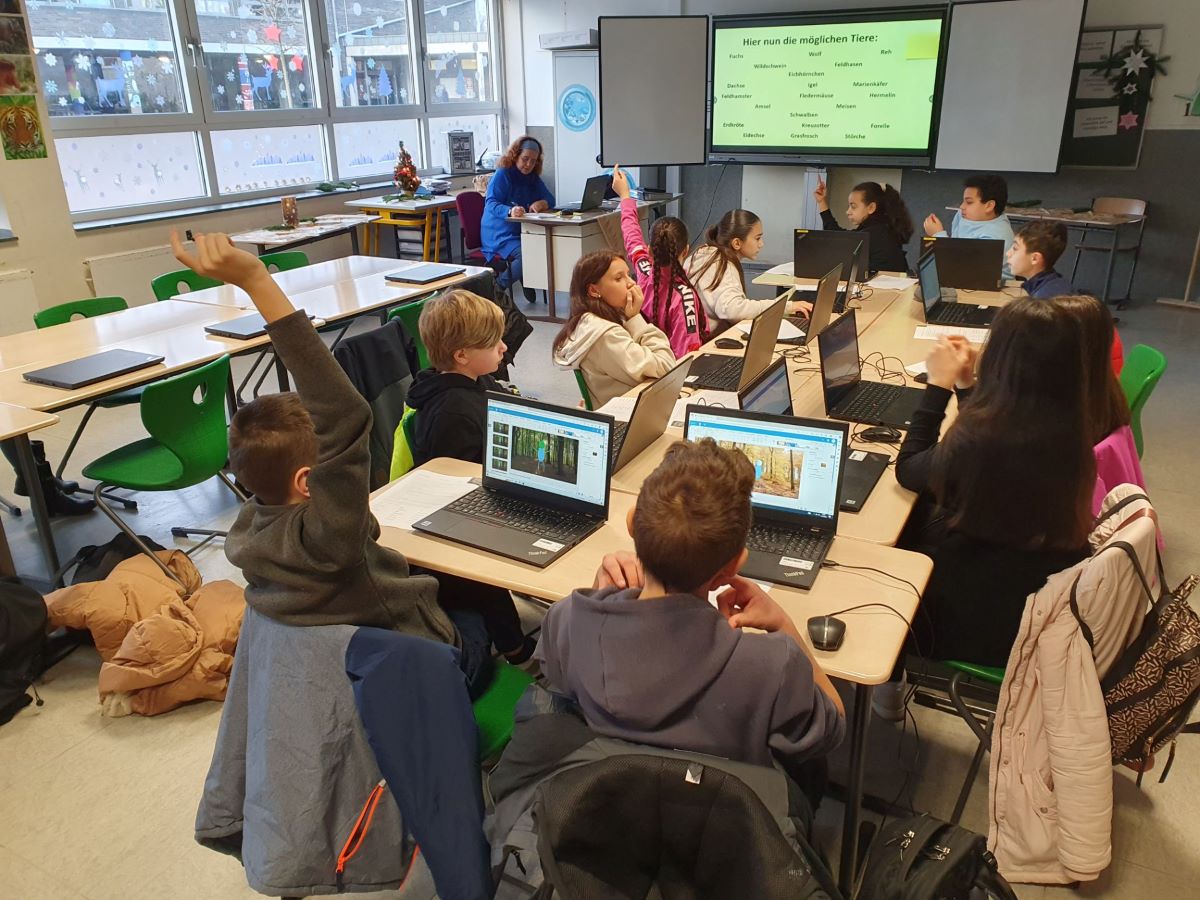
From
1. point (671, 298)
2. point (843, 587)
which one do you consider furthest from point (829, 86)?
point (843, 587)

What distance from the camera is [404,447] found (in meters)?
2.59

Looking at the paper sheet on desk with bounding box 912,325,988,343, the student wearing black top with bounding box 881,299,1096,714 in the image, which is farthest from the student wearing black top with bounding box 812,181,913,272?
the student wearing black top with bounding box 881,299,1096,714

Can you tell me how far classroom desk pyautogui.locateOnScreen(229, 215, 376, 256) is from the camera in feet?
19.4

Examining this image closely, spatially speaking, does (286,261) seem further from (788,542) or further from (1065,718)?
(1065,718)

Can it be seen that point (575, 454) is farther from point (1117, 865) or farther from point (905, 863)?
point (1117, 865)

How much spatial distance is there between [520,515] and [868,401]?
1.34 metres

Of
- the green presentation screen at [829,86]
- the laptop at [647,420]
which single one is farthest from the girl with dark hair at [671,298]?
the green presentation screen at [829,86]

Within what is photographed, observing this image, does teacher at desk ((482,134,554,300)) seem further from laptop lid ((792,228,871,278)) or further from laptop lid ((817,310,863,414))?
laptop lid ((817,310,863,414))

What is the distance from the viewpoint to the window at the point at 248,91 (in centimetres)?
588

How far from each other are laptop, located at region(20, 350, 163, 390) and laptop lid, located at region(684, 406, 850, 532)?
2.22m

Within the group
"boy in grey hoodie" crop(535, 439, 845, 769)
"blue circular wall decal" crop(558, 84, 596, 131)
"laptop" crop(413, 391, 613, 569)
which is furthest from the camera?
"blue circular wall decal" crop(558, 84, 596, 131)

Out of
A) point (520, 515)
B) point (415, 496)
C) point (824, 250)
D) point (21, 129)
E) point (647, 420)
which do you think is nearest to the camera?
point (520, 515)

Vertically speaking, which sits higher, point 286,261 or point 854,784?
point 286,261

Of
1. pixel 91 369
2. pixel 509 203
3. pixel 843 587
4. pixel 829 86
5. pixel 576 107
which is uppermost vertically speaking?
pixel 829 86
